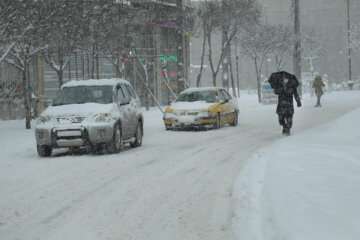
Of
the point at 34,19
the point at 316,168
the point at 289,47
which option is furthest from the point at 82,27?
the point at 289,47

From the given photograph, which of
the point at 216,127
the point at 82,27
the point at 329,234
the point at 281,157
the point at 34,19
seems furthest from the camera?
the point at 82,27

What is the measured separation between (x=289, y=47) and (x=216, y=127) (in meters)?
40.1

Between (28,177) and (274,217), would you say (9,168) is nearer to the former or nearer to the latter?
(28,177)

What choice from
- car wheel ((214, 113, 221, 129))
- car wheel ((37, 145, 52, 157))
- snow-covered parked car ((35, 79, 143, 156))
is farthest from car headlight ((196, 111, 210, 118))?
car wheel ((37, 145, 52, 157))

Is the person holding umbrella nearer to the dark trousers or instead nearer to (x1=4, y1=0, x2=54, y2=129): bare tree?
the dark trousers

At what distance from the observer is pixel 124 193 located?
29.9 feet

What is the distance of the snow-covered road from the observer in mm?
6859

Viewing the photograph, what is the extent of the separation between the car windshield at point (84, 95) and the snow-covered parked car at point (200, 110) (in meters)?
6.57

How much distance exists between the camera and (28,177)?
1102 centimetres

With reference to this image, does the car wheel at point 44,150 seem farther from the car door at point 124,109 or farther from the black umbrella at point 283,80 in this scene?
the black umbrella at point 283,80

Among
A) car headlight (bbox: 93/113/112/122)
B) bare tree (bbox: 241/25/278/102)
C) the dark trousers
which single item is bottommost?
the dark trousers

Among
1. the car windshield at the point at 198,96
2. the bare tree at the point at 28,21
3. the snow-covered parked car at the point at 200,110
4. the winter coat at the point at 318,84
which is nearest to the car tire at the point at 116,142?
→ the bare tree at the point at 28,21

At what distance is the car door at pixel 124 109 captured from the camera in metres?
15.3

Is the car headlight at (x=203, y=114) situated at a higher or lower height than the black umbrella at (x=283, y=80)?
lower
